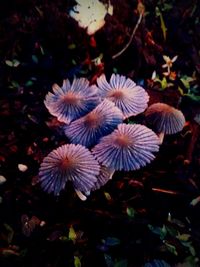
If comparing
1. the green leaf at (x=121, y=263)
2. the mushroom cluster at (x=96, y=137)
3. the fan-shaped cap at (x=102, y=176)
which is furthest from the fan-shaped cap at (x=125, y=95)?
the green leaf at (x=121, y=263)

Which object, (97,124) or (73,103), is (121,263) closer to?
(97,124)

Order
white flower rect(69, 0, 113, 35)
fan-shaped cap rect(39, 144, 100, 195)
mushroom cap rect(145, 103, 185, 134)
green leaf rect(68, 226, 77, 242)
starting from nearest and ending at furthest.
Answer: fan-shaped cap rect(39, 144, 100, 195), green leaf rect(68, 226, 77, 242), mushroom cap rect(145, 103, 185, 134), white flower rect(69, 0, 113, 35)

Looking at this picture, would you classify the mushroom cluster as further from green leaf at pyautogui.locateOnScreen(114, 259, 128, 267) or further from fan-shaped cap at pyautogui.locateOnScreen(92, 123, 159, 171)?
green leaf at pyautogui.locateOnScreen(114, 259, 128, 267)

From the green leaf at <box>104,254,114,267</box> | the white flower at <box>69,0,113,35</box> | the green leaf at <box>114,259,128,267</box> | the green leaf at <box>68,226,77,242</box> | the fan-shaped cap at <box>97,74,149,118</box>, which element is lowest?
the green leaf at <box>68,226,77,242</box>

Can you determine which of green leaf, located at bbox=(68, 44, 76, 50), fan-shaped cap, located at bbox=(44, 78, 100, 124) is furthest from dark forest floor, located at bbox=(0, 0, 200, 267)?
fan-shaped cap, located at bbox=(44, 78, 100, 124)

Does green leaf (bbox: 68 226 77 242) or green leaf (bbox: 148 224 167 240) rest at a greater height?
green leaf (bbox: 148 224 167 240)

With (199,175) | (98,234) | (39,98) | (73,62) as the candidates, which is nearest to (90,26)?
(73,62)

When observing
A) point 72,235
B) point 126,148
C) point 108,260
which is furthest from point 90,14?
point 108,260
